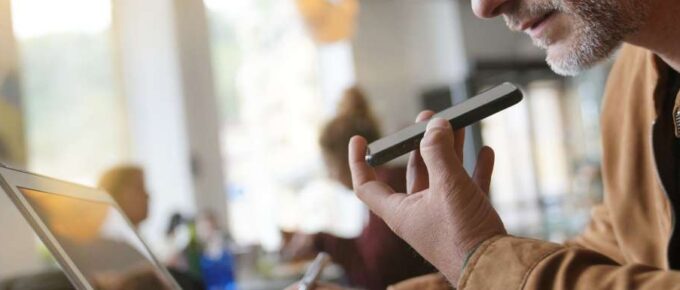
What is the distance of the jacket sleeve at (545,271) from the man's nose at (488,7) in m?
0.23

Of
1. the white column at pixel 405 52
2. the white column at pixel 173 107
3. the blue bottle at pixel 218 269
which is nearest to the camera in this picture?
the blue bottle at pixel 218 269

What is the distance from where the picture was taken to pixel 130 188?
3.34 feet

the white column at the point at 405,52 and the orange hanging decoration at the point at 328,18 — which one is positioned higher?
the orange hanging decoration at the point at 328,18

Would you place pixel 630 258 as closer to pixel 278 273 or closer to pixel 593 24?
pixel 593 24

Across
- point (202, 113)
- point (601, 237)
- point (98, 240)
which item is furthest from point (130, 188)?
point (202, 113)

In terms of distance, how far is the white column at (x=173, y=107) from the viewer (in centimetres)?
214

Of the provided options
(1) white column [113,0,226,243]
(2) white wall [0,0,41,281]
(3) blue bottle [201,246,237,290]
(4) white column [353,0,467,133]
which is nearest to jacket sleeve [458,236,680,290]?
(2) white wall [0,0,41,281]

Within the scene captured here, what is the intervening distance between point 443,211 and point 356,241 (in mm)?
902

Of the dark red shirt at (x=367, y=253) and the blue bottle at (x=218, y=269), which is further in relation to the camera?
the blue bottle at (x=218, y=269)

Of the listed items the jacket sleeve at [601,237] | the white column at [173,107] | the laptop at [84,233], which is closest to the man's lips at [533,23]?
the jacket sleeve at [601,237]

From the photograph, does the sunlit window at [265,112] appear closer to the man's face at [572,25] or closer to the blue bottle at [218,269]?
the blue bottle at [218,269]

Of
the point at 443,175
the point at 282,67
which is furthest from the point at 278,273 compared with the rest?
the point at 282,67

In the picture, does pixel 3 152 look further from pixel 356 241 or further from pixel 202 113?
pixel 202 113

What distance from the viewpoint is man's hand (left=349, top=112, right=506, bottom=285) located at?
40cm
